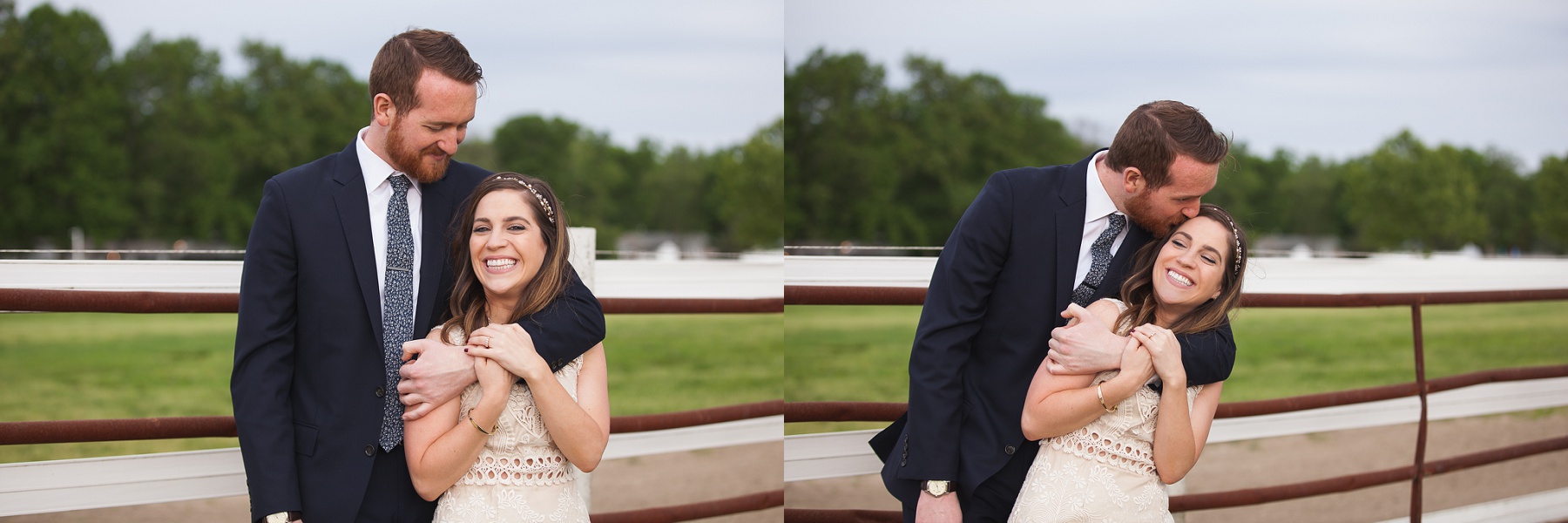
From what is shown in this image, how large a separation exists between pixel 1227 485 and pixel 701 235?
202 ft

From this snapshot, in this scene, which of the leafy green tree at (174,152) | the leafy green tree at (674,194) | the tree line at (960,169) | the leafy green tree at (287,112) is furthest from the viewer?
the leafy green tree at (674,194)

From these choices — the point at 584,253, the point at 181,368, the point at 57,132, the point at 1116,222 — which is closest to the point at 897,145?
the point at 181,368

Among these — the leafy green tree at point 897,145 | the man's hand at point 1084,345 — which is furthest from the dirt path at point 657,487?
the leafy green tree at point 897,145

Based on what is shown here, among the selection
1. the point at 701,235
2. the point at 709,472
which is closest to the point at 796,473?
the point at 709,472

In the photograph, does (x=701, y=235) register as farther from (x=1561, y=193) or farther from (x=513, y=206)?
(x=513, y=206)

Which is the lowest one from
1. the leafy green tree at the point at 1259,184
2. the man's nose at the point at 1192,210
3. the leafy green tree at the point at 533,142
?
the man's nose at the point at 1192,210

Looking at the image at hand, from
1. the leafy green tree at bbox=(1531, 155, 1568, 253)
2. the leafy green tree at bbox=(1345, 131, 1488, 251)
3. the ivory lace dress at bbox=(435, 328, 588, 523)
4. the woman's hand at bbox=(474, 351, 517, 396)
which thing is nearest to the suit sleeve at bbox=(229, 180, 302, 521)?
the ivory lace dress at bbox=(435, 328, 588, 523)

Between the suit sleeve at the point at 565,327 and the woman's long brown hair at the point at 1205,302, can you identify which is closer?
the suit sleeve at the point at 565,327

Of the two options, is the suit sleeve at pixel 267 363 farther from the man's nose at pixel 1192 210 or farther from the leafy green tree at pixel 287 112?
the leafy green tree at pixel 287 112

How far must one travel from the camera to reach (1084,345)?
240 centimetres

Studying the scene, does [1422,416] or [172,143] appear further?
[172,143]

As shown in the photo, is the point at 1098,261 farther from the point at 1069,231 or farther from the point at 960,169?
the point at 960,169

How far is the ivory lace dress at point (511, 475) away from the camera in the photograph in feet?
7.63

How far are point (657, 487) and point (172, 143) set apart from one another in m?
50.6
